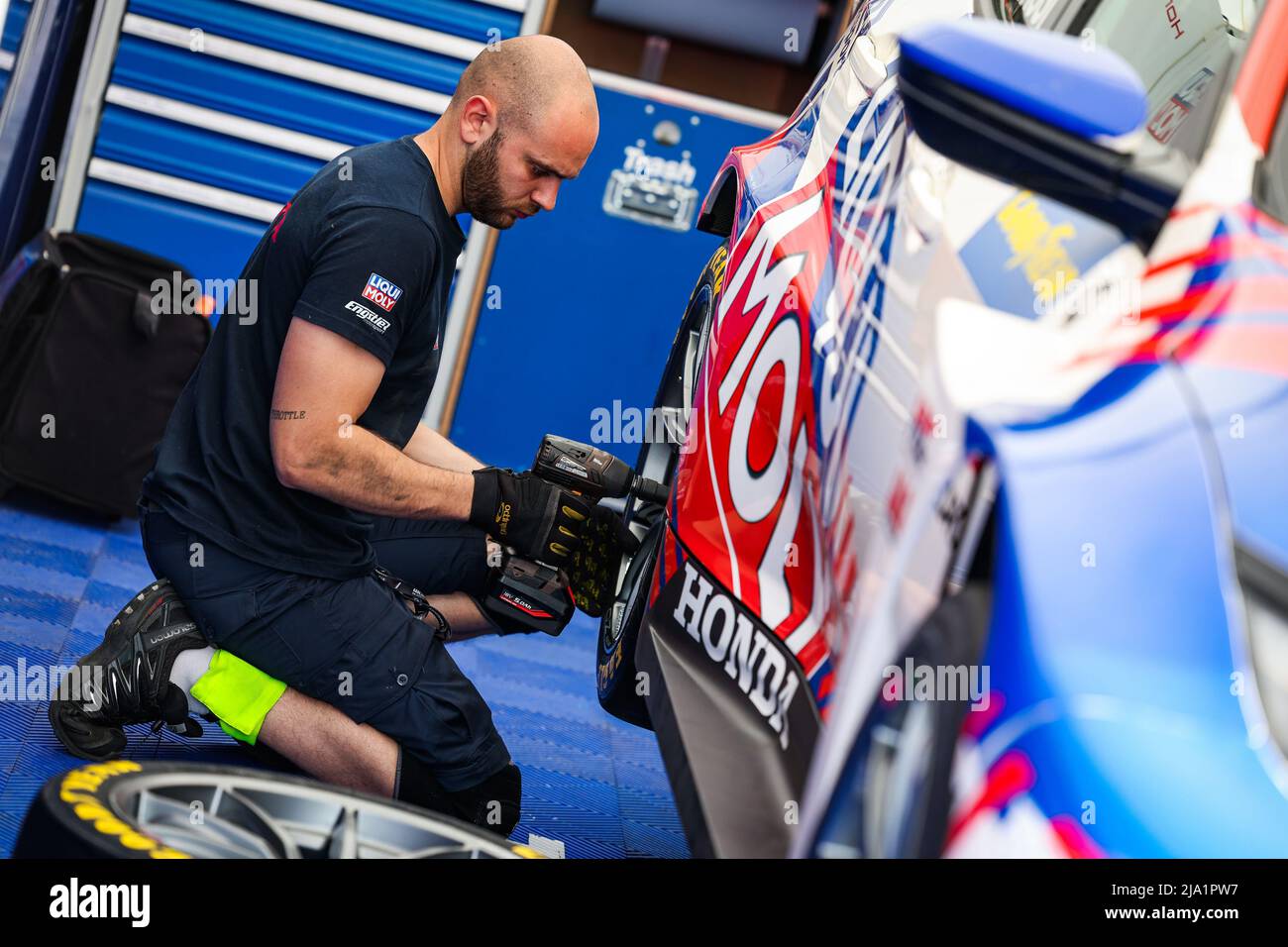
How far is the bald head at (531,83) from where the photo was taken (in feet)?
7.07

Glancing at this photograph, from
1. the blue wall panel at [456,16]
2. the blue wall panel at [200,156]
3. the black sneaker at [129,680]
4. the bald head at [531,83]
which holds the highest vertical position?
the blue wall panel at [456,16]

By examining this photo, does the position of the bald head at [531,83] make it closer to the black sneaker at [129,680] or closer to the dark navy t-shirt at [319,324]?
the dark navy t-shirt at [319,324]

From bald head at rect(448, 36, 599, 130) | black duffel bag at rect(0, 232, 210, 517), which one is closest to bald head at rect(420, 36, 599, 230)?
bald head at rect(448, 36, 599, 130)

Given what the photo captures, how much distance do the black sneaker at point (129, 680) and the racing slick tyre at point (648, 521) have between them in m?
0.67

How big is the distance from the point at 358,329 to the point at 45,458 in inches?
70.6

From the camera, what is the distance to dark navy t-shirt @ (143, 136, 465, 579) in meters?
2.00

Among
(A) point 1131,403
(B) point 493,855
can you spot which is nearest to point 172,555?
(B) point 493,855

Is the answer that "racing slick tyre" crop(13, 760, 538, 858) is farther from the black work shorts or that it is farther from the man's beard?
the man's beard

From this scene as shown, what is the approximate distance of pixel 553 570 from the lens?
2498 mm

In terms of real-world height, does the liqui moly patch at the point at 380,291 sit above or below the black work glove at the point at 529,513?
above

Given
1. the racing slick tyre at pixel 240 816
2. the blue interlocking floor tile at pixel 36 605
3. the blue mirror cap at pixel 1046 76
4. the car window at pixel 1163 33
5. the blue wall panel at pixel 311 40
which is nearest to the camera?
the blue mirror cap at pixel 1046 76

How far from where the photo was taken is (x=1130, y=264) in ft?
3.98

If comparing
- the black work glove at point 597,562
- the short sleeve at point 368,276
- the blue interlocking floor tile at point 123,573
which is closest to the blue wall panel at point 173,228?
the blue interlocking floor tile at point 123,573

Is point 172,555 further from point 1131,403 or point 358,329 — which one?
point 1131,403
